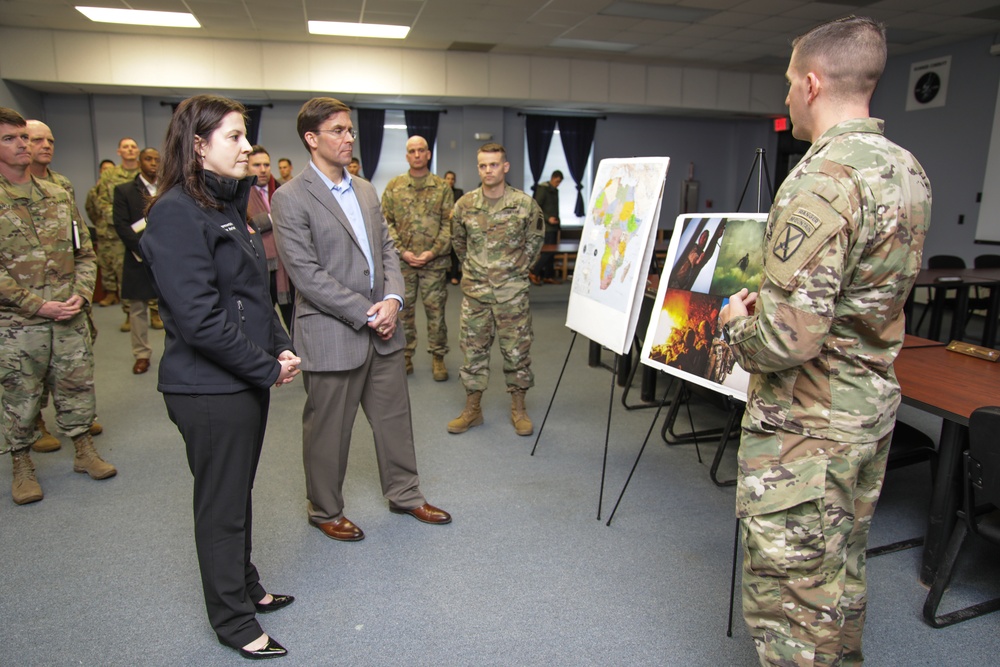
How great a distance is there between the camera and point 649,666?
1828 millimetres

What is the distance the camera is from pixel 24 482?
2840 mm

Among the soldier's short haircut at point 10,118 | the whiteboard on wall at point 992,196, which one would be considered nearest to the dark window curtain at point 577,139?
the whiteboard on wall at point 992,196

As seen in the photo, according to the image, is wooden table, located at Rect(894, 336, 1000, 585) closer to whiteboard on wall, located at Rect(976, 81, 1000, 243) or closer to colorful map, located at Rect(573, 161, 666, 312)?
colorful map, located at Rect(573, 161, 666, 312)

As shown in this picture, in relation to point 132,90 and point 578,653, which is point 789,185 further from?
point 132,90

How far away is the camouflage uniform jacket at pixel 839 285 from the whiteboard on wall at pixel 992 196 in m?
7.84

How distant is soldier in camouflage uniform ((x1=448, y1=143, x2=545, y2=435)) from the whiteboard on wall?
6.70 metres

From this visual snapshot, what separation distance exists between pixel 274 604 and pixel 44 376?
1.67 m

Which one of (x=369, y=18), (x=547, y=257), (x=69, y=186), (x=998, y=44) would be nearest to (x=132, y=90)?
(x=369, y=18)

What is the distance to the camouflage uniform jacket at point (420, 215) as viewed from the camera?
4664mm

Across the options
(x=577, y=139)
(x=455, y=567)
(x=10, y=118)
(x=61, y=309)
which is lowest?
(x=455, y=567)

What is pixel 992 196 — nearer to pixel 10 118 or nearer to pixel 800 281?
pixel 800 281

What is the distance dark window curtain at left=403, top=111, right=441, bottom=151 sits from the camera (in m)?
10.8

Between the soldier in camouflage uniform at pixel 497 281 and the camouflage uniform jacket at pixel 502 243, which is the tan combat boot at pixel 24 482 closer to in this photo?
the soldier in camouflage uniform at pixel 497 281

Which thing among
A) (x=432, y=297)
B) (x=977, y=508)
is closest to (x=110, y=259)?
(x=432, y=297)
